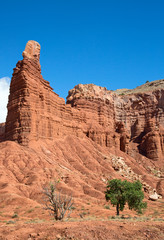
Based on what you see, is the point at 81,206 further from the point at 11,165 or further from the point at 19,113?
the point at 19,113

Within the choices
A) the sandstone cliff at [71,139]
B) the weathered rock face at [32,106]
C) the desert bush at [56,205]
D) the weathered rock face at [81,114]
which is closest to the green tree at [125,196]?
the sandstone cliff at [71,139]

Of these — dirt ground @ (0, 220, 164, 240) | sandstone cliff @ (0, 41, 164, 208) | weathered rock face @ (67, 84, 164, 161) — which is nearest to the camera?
dirt ground @ (0, 220, 164, 240)

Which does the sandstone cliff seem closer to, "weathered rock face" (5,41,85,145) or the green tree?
"weathered rock face" (5,41,85,145)

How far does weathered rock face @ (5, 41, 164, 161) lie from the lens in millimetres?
54438

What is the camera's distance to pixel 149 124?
290ft

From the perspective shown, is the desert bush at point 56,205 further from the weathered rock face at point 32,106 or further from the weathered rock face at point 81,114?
the weathered rock face at point 32,106

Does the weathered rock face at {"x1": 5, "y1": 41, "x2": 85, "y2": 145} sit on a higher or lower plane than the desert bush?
higher

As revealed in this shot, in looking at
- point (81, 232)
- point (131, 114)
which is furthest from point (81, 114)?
point (81, 232)

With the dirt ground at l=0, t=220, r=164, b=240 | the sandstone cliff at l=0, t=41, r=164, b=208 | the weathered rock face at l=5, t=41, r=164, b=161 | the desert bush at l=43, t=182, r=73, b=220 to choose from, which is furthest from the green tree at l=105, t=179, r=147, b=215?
the weathered rock face at l=5, t=41, r=164, b=161

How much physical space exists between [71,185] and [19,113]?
1906cm

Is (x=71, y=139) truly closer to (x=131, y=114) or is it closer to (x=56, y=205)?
(x=131, y=114)

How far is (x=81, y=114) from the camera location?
73875 mm

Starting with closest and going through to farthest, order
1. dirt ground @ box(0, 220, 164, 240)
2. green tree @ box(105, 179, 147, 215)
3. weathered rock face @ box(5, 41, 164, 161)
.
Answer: dirt ground @ box(0, 220, 164, 240), green tree @ box(105, 179, 147, 215), weathered rock face @ box(5, 41, 164, 161)

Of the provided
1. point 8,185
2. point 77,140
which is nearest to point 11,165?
point 8,185
